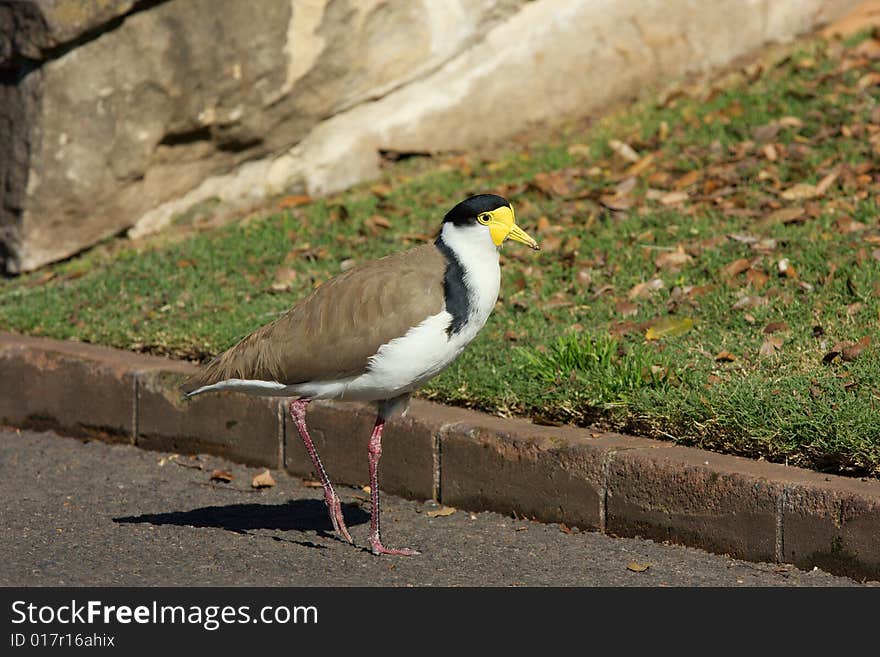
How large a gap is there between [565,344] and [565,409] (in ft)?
1.34

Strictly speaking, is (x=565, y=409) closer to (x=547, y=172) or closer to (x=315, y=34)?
(x=547, y=172)

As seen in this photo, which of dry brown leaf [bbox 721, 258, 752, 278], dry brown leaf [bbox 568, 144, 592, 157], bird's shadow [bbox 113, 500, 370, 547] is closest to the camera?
bird's shadow [bbox 113, 500, 370, 547]

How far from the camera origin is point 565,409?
5.83m

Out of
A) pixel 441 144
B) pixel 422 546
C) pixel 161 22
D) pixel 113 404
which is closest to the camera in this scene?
pixel 422 546

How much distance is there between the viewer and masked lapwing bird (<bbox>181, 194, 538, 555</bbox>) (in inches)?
197

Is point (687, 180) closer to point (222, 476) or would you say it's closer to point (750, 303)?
point (750, 303)

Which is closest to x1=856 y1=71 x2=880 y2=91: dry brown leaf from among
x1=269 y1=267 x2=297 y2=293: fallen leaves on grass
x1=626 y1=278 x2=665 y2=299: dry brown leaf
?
x1=626 y1=278 x2=665 y2=299: dry brown leaf

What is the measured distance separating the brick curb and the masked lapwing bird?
560 millimetres

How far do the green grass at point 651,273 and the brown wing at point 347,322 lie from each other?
3.54 feet

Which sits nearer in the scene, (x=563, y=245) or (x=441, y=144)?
(x=563, y=245)

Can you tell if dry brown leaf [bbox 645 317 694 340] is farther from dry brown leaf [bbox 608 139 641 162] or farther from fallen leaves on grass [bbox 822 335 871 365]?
dry brown leaf [bbox 608 139 641 162]

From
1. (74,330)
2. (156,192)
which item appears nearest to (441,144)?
(156,192)

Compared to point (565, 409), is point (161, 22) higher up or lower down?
higher up

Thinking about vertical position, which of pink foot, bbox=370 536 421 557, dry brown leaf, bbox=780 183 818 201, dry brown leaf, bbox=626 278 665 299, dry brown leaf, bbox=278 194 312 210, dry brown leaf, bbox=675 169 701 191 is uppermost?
dry brown leaf, bbox=278 194 312 210
